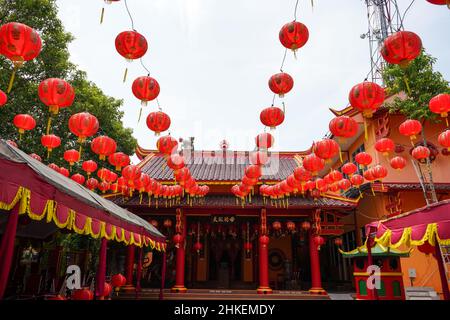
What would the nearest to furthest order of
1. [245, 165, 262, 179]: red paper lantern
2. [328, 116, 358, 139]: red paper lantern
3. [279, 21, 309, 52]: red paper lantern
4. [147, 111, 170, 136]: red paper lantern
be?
[279, 21, 309, 52]: red paper lantern, [328, 116, 358, 139]: red paper lantern, [147, 111, 170, 136]: red paper lantern, [245, 165, 262, 179]: red paper lantern

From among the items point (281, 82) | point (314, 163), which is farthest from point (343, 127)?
point (314, 163)

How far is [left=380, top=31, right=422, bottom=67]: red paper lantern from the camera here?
5.06 meters

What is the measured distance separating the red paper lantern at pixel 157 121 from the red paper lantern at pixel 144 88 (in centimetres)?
120

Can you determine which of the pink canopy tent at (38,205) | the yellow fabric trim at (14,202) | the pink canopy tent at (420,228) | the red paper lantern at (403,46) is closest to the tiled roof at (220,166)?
the pink canopy tent at (420,228)

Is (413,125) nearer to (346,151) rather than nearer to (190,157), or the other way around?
(346,151)

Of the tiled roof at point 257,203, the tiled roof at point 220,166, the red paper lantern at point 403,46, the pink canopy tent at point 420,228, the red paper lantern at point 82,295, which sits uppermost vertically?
the tiled roof at point 220,166

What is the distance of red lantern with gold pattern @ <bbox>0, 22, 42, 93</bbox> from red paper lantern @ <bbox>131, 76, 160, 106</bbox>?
2.01 meters

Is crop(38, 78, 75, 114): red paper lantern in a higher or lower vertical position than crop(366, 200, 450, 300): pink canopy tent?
higher

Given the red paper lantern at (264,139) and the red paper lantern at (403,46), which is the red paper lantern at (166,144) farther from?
the red paper lantern at (403,46)

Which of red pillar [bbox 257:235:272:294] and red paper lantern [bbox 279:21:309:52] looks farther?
red pillar [bbox 257:235:272:294]

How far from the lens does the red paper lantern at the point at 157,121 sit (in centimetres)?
809

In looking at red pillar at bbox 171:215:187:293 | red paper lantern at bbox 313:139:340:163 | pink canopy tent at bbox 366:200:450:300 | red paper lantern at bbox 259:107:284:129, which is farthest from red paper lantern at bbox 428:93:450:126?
red pillar at bbox 171:215:187:293

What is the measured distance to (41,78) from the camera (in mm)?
13273

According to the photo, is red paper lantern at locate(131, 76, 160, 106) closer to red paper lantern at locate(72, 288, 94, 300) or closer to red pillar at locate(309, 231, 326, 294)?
red paper lantern at locate(72, 288, 94, 300)
